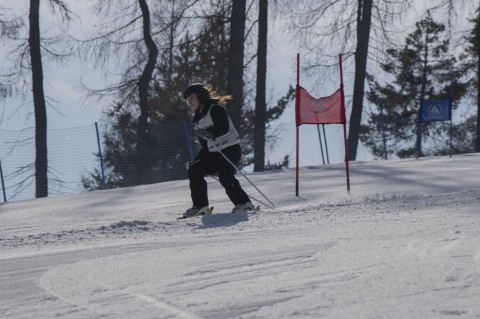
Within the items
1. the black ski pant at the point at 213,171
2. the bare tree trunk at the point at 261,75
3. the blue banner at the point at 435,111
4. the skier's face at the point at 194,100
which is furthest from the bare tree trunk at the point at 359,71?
the skier's face at the point at 194,100

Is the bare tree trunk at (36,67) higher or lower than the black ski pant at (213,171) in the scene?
higher

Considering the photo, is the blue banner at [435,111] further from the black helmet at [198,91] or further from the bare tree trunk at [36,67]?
the black helmet at [198,91]

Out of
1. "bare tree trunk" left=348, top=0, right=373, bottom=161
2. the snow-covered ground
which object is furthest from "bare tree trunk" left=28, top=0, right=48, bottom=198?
the snow-covered ground

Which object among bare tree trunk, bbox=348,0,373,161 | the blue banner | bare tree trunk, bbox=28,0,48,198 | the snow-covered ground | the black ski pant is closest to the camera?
the snow-covered ground

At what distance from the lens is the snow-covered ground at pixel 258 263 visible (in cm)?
444

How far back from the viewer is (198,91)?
9664 mm

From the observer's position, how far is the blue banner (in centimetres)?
2148

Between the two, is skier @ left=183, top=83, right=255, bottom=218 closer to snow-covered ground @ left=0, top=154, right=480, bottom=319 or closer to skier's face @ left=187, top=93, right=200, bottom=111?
skier's face @ left=187, top=93, right=200, bottom=111

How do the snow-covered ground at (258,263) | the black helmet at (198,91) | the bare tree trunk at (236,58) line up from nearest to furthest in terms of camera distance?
the snow-covered ground at (258,263)
the black helmet at (198,91)
the bare tree trunk at (236,58)

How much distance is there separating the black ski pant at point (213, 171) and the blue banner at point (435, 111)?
41.0 feet

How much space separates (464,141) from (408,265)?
111 ft

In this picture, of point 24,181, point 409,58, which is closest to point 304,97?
point 24,181

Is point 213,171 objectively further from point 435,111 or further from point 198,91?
point 435,111

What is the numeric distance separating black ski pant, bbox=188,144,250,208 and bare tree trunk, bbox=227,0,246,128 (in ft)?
41.1
